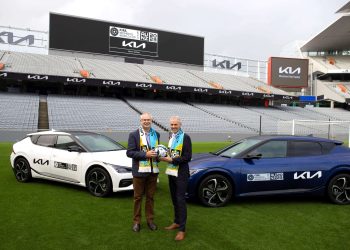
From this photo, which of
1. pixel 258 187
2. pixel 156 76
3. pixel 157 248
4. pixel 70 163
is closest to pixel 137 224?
pixel 157 248

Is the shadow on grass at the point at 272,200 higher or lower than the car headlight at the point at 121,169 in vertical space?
lower

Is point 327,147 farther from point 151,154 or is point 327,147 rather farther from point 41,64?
point 41,64

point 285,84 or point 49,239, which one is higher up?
point 285,84

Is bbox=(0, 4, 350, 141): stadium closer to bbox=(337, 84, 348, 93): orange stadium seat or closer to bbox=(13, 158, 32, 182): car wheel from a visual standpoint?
bbox=(337, 84, 348, 93): orange stadium seat

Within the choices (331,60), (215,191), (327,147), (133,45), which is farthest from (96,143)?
(331,60)

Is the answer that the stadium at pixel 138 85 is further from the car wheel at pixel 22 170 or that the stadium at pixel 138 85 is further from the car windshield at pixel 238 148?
the car windshield at pixel 238 148

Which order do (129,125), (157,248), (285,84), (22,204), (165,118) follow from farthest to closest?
(285,84)
(165,118)
(129,125)
(22,204)
(157,248)

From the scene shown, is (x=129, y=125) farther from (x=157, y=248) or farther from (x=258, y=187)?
(x=157, y=248)

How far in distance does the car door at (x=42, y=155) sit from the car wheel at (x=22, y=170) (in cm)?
23

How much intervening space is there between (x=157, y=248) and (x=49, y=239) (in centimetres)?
153

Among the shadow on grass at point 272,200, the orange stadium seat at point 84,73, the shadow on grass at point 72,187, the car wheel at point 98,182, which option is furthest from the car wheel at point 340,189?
the orange stadium seat at point 84,73

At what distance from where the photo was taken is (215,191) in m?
6.99

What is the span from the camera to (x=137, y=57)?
137 feet

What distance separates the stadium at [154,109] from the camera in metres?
5.47
